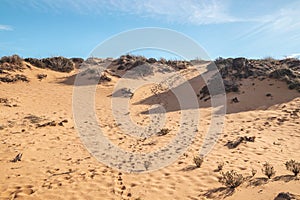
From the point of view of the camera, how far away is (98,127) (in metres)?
12.4

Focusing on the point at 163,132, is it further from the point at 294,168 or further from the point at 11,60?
the point at 11,60

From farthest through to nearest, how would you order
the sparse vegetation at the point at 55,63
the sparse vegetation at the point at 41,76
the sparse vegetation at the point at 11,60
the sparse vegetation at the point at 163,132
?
1. the sparse vegetation at the point at 55,63
2. the sparse vegetation at the point at 11,60
3. the sparse vegetation at the point at 41,76
4. the sparse vegetation at the point at 163,132

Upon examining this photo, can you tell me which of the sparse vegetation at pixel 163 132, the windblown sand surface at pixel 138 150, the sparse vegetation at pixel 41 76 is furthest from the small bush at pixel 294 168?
the sparse vegetation at pixel 41 76

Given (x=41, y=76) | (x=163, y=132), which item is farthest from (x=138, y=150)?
(x=41, y=76)

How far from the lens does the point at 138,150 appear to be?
956 centimetres

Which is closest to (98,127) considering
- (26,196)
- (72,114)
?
(72,114)

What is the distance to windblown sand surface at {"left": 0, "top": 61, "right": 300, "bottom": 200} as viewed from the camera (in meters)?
6.31

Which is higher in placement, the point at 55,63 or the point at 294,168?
the point at 55,63

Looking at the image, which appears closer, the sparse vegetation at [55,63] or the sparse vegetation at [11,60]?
the sparse vegetation at [11,60]

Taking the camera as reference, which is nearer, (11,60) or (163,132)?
(163,132)

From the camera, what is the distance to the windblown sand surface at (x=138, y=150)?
20.7 ft

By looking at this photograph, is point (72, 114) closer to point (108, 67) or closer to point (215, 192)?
point (215, 192)

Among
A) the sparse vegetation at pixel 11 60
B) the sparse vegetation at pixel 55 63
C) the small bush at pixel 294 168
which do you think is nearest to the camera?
the small bush at pixel 294 168

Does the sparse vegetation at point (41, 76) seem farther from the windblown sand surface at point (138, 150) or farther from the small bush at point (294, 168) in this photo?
the small bush at point (294, 168)
